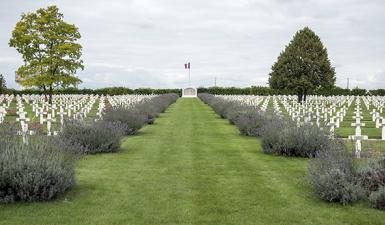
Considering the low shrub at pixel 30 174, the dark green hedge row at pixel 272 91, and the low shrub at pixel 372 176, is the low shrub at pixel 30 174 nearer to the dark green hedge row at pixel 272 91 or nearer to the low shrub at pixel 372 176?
the low shrub at pixel 372 176

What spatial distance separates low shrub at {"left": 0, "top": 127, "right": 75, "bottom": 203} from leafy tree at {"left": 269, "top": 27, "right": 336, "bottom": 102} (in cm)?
4180

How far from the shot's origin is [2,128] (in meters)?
8.30

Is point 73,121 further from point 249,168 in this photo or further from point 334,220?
point 334,220

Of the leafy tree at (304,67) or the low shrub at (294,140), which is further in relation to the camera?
the leafy tree at (304,67)

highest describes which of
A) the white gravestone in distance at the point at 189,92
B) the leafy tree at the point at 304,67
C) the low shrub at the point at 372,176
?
the leafy tree at the point at 304,67

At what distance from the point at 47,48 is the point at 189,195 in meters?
42.8

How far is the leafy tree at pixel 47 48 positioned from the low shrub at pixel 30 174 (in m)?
40.1

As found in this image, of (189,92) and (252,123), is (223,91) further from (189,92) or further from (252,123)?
(252,123)

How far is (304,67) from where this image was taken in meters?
48.7

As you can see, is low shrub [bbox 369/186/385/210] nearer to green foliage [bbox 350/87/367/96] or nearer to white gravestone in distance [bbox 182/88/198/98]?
green foliage [bbox 350/87/367/96]

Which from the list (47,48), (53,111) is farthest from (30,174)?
(47,48)

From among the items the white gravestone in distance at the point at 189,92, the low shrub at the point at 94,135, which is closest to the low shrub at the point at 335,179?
the low shrub at the point at 94,135

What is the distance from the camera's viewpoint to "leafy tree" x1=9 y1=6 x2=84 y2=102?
4688cm

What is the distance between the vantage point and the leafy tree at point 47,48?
46875 mm
